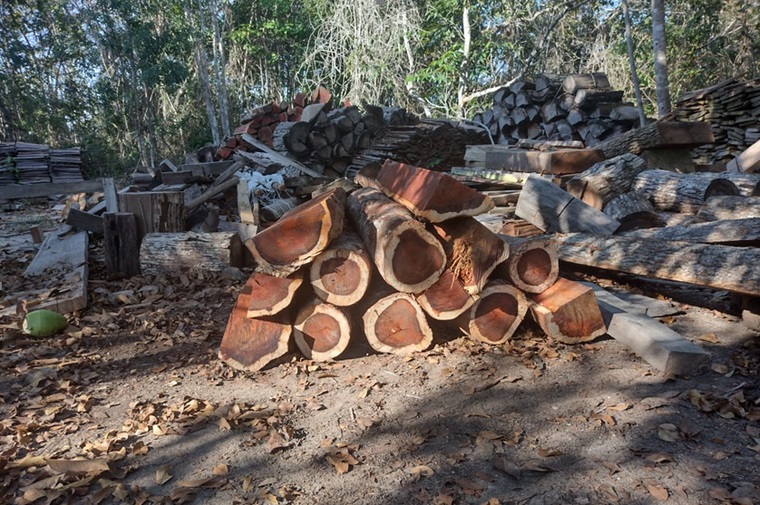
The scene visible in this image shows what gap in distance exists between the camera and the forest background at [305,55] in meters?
14.7

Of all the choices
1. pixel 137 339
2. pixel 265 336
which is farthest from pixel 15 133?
pixel 265 336

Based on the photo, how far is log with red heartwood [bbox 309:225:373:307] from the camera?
11.4ft

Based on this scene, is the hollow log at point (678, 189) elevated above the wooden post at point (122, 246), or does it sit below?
above

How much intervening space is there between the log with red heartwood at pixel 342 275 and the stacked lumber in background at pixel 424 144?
623 cm

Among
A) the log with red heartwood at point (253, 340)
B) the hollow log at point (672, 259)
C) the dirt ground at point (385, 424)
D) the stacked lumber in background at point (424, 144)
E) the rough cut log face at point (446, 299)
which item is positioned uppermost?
the stacked lumber in background at point (424, 144)

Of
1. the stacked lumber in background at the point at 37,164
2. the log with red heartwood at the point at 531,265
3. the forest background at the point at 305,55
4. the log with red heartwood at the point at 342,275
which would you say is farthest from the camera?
the forest background at the point at 305,55

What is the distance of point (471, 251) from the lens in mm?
3553

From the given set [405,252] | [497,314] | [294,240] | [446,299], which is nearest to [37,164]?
[294,240]

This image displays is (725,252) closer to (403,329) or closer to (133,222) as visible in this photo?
(403,329)

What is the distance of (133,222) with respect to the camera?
558 cm

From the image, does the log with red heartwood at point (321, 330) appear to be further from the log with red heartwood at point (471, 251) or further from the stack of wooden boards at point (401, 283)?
the log with red heartwood at point (471, 251)

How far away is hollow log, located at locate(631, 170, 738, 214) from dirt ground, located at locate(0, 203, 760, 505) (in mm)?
2263

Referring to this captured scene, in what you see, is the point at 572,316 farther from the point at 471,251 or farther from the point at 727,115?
the point at 727,115

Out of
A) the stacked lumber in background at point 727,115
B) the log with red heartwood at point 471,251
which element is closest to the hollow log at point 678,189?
the stacked lumber in background at point 727,115
